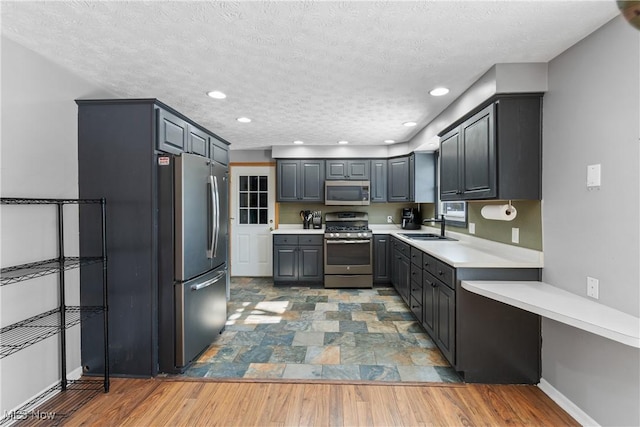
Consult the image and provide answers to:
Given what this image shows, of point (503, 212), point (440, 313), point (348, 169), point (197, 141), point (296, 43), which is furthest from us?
point (348, 169)

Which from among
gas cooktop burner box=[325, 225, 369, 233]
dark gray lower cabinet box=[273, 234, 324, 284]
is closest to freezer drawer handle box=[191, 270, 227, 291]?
dark gray lower cabinet box=[273, 234, 324, 284]

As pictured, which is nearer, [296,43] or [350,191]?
[296,43]

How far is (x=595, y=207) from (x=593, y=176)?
0.18 meters

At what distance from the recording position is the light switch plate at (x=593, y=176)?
1779mm

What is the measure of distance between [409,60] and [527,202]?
1428 mm

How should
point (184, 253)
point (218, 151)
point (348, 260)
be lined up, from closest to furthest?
point (184, 253), point (218, 151), point (348, 260)

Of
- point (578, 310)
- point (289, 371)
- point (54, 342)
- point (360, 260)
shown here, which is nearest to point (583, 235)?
point (578, 310)

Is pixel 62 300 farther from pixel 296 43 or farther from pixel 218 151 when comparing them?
pixel 296 43

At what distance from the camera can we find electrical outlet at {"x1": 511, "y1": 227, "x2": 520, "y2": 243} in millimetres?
2535

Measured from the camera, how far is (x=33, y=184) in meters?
2.04

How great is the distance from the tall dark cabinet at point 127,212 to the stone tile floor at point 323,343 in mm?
522

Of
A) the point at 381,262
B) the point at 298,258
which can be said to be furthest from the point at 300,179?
the point at 381,262

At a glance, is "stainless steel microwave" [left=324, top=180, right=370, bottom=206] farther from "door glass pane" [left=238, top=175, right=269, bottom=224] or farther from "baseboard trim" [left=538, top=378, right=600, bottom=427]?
"baseboard trim" [left=538, top=378, right=600, bottom=427]

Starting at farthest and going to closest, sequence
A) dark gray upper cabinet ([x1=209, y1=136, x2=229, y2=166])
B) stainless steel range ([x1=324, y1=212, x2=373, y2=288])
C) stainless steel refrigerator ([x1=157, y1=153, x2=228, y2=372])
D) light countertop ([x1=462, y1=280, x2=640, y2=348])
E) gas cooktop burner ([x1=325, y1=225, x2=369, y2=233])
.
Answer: gas cooktop burner ([x1=325, y1=225, x2=369, y2=233])
stainless steel range ([x1=324, y1=212, x2=373, y2=288])
dark gray upper cabinet ([x1=209, y1=136, x2=229, y2=166])
stainless steel refrigerator ([x1=157, y1=153, x2=228, y2=372])
light countertop ([x1=462, y1=280, x2=640, y2=348])
